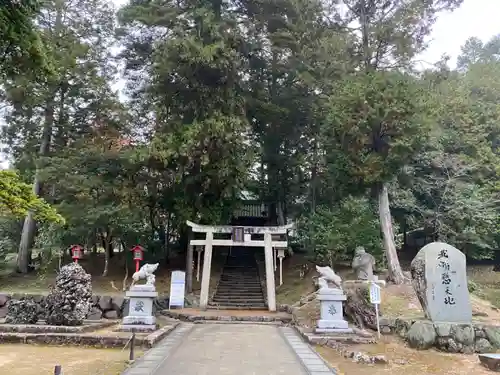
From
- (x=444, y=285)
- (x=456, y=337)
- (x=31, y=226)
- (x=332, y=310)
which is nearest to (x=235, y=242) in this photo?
(x=332, y=310)

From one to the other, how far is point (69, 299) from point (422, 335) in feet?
27.1

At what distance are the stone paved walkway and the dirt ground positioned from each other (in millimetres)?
524

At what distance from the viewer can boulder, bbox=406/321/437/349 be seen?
7652 mm

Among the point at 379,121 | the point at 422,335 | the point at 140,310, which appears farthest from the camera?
the point at 379,121

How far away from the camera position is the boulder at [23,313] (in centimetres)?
958

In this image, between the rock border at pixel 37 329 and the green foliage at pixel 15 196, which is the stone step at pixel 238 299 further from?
the green foliage at pixel 15 196

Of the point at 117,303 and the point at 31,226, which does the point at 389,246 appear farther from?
the point at 31,226

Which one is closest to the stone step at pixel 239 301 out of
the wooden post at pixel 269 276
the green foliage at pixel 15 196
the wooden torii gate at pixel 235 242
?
the wooden torii gate at pixel 235 242

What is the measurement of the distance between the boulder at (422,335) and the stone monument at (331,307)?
1772 mm

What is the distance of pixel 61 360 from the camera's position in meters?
6.71

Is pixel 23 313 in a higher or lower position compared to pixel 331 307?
lower

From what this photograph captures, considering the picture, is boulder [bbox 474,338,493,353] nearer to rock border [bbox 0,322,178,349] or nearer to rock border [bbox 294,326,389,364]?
rock border [bbox 294,326,389,364]

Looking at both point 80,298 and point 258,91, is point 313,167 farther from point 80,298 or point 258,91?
point 80,298

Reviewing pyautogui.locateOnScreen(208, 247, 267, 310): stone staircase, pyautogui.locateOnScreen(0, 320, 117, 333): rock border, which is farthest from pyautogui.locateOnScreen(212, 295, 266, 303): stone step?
pyautogui.locateOnScreen(0, 320, 117, 333): rock border
